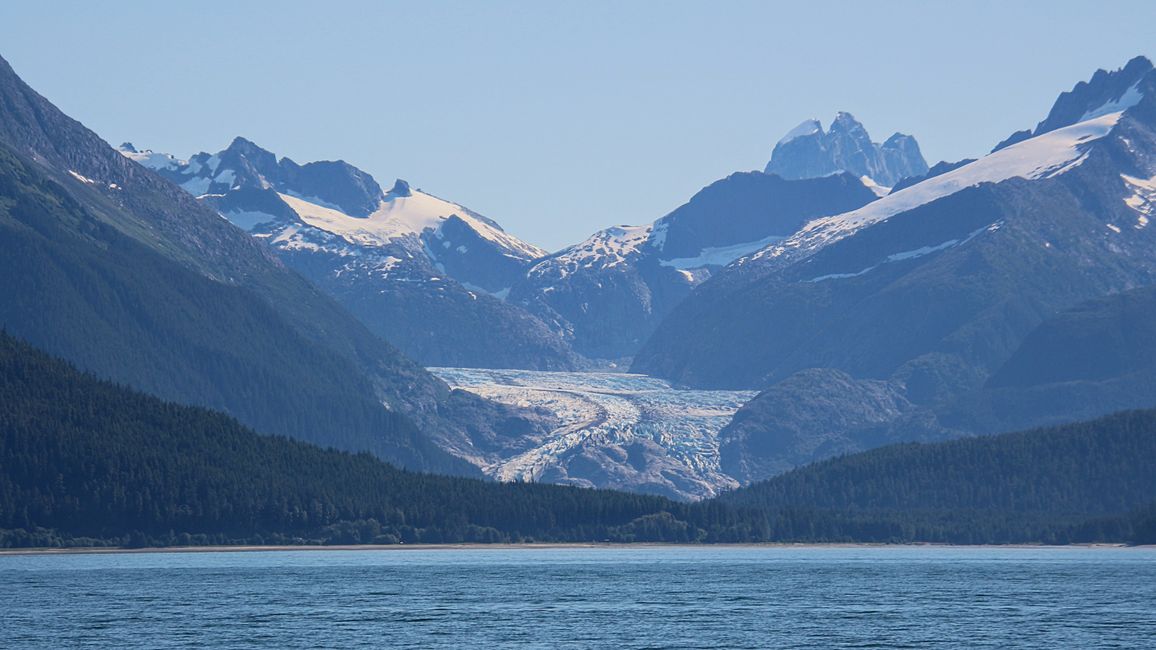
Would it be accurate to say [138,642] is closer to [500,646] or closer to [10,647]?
[10,647]

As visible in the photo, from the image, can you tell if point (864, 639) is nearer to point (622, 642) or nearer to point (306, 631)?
point (622, 642)

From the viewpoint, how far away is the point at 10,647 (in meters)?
179

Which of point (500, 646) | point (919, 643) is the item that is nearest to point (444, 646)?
point (500, 646)

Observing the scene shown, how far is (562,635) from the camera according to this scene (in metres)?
198

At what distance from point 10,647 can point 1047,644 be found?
314ft

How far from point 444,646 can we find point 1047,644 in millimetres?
56645

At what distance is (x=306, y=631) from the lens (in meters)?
199

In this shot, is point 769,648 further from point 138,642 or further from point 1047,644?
point 138,642

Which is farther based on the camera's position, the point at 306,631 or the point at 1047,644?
the point at 306,631

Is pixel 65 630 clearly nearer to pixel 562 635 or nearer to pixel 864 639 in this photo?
pixel 562 635

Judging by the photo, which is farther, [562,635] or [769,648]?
[562,635]

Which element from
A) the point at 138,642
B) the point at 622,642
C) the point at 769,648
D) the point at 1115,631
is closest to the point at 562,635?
the point at 622,642

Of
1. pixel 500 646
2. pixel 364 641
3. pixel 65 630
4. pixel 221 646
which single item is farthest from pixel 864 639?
pixel 65 630

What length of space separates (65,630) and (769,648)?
227 ft
